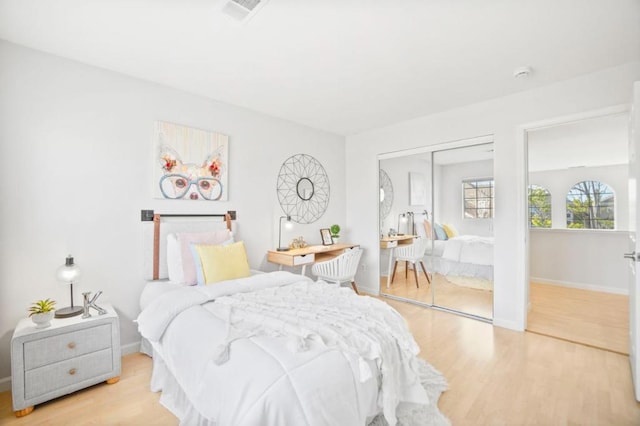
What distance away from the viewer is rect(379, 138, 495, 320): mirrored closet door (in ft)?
11.6

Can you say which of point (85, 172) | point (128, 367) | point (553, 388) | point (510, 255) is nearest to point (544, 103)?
point (510, 255)

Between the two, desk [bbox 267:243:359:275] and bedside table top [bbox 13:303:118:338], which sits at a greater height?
desk [bbox 267:243:359:275]

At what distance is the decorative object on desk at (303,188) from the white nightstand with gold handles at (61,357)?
A: 2.30 metres

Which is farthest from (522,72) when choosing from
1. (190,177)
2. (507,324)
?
(190,177)

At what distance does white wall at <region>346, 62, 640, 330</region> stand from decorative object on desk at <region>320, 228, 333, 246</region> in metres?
1.56

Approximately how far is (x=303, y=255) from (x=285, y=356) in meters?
2.21

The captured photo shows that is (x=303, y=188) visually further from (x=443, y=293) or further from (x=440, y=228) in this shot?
(x=443, y=293)

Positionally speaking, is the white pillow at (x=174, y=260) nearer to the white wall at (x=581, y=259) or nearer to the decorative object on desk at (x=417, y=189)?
the decorative object on desk at (x=417, y=189)

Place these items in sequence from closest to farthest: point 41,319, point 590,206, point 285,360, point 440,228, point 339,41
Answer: point 285,360 → point 41,319 → point 339,41 → point 440,228 → point 590,206

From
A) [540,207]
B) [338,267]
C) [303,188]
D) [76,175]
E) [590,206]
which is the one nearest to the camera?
[76,175]

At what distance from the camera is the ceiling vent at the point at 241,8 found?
1.80 metres

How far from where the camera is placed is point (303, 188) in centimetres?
423

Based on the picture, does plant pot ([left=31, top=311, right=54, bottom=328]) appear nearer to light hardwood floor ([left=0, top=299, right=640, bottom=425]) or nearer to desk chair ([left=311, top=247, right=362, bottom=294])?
light hardwood floor ([left=0, top=299, right=640, bottom=425])

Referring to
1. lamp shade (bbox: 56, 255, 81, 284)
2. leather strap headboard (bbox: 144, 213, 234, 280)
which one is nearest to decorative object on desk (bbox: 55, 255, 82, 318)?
lamp shade (bbox: 56, 255, 81, 284)
